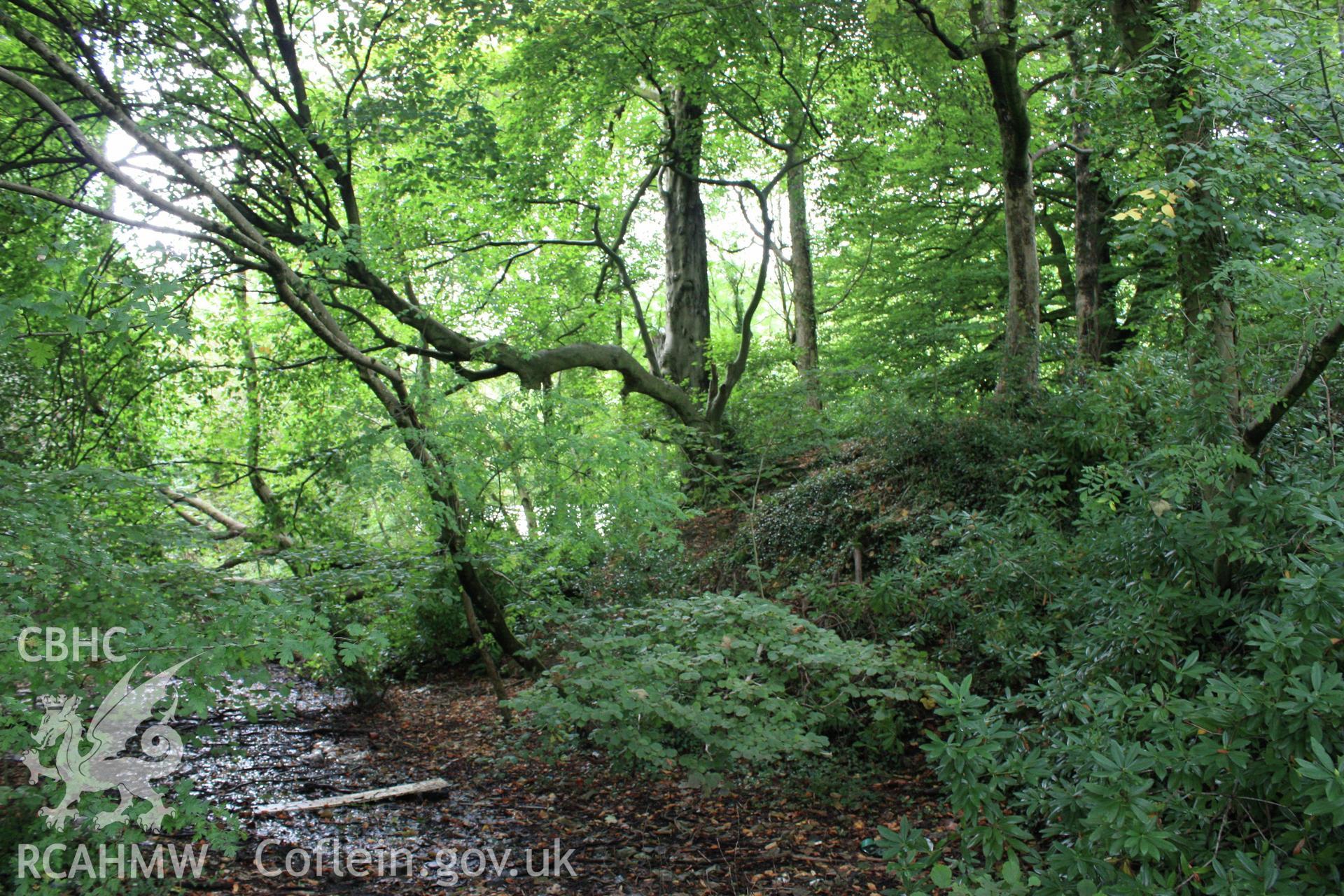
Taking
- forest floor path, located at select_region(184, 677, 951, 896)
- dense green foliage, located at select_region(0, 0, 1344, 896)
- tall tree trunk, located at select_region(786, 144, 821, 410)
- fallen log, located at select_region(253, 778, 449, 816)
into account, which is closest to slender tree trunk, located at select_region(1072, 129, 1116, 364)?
dense green foliage, located at select_region(0, 0, 1344, 896)

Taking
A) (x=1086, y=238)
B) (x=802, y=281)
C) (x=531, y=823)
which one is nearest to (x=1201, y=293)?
(x=531, y=823)

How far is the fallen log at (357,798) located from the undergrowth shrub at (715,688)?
37.7 inches

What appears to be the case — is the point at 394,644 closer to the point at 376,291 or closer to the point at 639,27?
the point at 376,291

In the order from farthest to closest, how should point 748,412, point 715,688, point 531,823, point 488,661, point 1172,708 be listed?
point 748,412 → point 488,661 → point 715,688 → point 531,823 → point 1172,708

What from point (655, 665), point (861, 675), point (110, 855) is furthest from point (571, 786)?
point (110, 855)

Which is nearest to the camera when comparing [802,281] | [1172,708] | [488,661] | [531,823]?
[1172,708]

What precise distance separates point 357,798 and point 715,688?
90.8 inches

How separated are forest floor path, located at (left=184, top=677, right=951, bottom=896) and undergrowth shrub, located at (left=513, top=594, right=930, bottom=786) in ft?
1.09

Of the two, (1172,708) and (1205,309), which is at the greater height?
(1205,309)

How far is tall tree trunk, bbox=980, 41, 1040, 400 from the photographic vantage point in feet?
25.0

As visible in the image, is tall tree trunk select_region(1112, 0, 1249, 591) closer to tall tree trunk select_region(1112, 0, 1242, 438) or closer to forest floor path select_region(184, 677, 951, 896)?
tall tree trunk select_region(1112, 0, 1242, 438)

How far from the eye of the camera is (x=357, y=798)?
5.18 meters

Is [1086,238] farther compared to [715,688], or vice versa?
[1086,238]

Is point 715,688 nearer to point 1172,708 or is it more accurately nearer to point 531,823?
point 531,823
